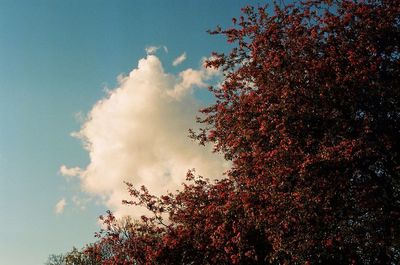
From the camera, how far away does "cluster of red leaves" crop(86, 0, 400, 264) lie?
14.2 meters

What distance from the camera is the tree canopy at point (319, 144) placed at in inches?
560

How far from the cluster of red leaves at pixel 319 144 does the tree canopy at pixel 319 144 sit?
0.04 metres

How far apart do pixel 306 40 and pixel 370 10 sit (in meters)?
2.97

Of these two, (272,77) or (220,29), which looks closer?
(272,77)

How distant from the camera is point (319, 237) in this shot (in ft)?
47.0

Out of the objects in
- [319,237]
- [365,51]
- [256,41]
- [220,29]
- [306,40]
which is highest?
[220,29]

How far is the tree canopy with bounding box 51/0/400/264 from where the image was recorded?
14.2 meters

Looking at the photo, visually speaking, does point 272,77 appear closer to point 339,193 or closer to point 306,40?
point 306,40

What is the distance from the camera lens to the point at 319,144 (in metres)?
14.9

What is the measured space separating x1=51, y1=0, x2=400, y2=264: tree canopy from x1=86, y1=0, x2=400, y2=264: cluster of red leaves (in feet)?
0.14

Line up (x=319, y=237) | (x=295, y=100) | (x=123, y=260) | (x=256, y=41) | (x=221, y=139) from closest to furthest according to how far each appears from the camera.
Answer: (x=319, y=237) < (x=295, y=100) < (x=256, y=41) < (x=221, y=139) < (x=123, y=260)

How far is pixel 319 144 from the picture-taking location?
14.9 m

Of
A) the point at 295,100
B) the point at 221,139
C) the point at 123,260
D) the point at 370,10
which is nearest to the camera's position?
the point at 295,100

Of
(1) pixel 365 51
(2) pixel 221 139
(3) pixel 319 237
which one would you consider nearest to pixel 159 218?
(2) pixel 221 139
